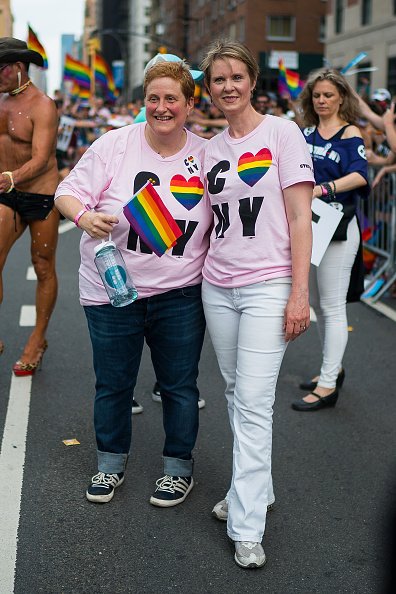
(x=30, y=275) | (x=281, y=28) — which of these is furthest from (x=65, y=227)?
(x=281, y=28)

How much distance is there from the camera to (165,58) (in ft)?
11.4

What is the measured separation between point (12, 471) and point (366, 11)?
3821 cm

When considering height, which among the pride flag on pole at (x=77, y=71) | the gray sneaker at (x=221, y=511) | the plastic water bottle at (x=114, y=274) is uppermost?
the pride flag on pole at (x=77, y=71)

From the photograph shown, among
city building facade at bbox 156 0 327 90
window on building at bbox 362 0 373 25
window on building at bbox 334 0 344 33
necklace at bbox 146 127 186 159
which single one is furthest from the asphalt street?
city building facade at bbox 156 0 327 90

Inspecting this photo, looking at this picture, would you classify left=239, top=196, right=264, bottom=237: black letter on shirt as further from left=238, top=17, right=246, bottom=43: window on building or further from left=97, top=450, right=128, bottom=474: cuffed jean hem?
left=238, top=17, right=246, bottom=43: window on building

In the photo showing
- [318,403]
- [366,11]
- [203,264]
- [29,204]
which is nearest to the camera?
[203,264]

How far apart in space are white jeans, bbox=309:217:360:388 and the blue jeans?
5.43ft

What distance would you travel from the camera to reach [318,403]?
17.3ft

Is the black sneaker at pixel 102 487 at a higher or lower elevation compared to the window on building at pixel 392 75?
lower

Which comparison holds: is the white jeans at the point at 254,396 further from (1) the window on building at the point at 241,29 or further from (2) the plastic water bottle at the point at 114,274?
(1) the window on building at the point at 241,29

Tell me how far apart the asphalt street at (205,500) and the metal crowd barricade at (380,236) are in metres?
2.81

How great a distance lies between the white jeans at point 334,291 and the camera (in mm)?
5215

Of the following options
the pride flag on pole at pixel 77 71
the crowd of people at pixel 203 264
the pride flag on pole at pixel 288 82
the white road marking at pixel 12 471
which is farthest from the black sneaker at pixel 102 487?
the pride flag on pole at pixel 77 71

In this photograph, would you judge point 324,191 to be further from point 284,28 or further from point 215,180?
point 284,28
